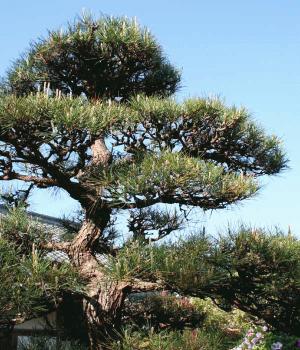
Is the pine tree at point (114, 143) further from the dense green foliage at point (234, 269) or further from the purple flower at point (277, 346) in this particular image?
the purple flower at point (277, 346)

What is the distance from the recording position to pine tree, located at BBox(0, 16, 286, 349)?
4082mm

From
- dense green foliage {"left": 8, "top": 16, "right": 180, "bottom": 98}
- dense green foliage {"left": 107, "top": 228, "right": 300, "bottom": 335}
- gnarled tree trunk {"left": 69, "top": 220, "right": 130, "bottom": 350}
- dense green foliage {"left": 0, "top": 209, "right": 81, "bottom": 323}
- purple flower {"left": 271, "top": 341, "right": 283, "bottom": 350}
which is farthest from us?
purple flower {"left": 271, "top": 341, "right": 283, "bottom": 350}

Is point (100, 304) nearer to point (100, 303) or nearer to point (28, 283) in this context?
point (100, 303)

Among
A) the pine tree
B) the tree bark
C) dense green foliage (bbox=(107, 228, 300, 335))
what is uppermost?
the pine tree

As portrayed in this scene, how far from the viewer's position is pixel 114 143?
15.6 ft

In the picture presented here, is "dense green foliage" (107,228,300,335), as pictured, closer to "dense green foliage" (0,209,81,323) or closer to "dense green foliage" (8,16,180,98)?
"dense green foliage" (0,209,81,323)

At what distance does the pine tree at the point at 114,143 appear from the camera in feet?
13.4

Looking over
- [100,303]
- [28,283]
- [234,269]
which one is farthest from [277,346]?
[28,283]

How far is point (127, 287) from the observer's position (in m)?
4.43

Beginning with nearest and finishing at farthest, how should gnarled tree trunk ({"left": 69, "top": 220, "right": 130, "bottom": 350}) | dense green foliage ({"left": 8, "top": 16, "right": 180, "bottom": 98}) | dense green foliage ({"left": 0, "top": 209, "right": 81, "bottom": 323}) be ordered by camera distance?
dense green foliage ({"left": 0, "top": 209, "right": 81, "bottom": 323}), gnarled tree trunk ({"left": 69, "top": 220, "right": 130, "bottom": 350}), dense green foliage ({"left": 8, "top": 16, "right": 180, "bottom": 98})

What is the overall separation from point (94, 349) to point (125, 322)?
3.16 feet

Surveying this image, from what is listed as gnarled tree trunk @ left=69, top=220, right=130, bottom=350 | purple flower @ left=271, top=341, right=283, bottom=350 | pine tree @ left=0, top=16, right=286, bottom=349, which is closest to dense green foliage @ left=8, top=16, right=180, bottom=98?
pine tree @ left=0, top=16, right=286, bottom=349

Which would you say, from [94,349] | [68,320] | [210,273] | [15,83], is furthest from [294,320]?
[15,83]

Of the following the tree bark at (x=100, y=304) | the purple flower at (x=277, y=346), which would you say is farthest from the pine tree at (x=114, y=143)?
the purple flower at (x=277, y=346)
